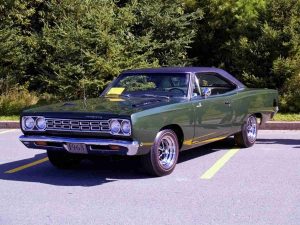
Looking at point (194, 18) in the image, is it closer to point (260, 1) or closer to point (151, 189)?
point (260, 1)

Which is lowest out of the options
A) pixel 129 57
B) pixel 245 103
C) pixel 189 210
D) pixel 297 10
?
pixel 189 210

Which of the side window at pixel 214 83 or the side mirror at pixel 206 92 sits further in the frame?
the side window at pixel 214 83

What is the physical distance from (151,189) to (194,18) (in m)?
10.7

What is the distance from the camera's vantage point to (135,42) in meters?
14.9

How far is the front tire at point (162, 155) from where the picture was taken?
677 cm

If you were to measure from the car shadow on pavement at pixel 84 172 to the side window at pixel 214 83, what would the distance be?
1.06 metres

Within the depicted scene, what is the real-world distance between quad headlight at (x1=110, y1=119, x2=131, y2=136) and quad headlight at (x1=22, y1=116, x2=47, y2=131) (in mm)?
994

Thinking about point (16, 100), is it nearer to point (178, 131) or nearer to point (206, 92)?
point (206, 92)

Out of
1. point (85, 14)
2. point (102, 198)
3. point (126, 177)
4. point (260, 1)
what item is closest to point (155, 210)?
point (102, 198)

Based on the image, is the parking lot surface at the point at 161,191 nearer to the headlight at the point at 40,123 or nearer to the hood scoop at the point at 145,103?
the headlight at the point at 40,123

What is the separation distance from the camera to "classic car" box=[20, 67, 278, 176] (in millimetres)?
6559

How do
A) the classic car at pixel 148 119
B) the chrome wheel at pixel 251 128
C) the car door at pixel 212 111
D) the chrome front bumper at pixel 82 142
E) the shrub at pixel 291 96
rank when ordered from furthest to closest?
1. the shrub at pixel 291 96
2. the chrome wheel at pixel 251 128
3. the car door at pixel 212 111
4. the classic car at pixel 148 119
5. the chrome front bumper at pixel 82 142

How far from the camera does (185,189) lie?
635cm

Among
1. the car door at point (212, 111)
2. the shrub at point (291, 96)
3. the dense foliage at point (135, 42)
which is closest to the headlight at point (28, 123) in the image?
the car door at point (212, 111)
